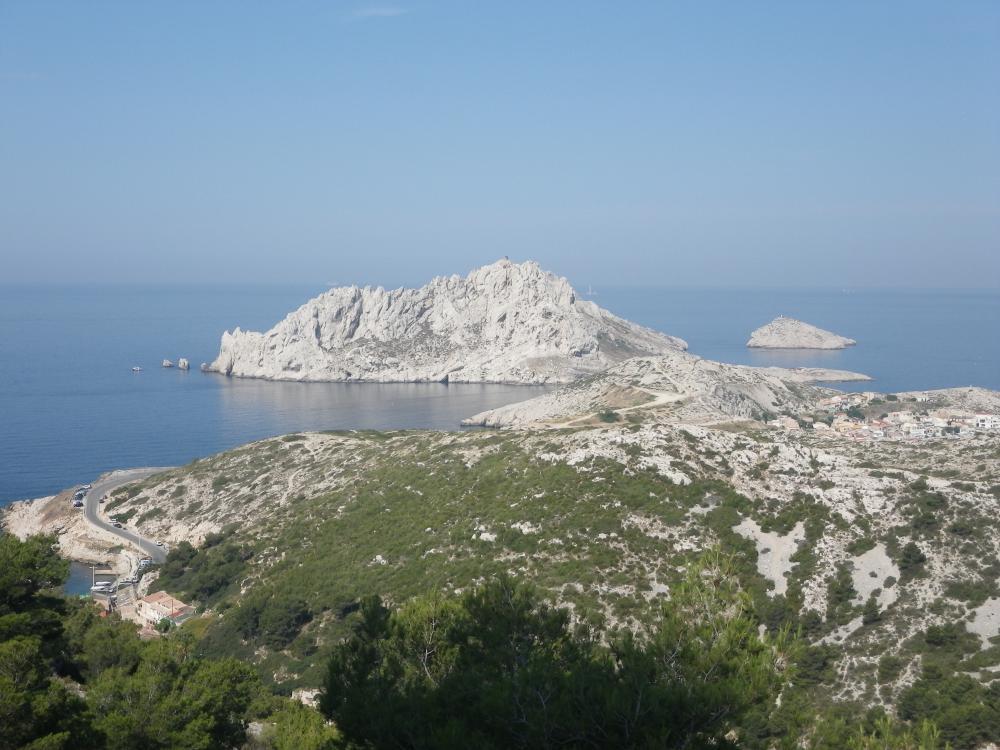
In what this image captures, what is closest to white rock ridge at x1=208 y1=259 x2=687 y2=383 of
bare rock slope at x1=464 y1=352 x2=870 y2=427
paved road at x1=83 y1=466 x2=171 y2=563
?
bare rock slope at x1=464 y1=352 x2=870 y2=427

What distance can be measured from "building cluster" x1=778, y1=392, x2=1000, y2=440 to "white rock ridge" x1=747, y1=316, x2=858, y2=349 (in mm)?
93236

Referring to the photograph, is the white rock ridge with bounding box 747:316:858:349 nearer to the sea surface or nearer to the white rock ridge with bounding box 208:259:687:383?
the sea surface

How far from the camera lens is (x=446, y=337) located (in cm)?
15475

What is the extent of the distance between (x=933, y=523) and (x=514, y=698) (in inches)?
993

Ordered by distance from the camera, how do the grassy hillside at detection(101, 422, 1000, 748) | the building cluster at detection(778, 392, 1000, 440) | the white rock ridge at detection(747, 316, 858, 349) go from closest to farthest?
the grassy hillside at detection(101, 422, 1000, 748) < the building cluster at detection(778, 392, 1000, 440) < the white rock ridge at detection(747, 316, 858, 349)

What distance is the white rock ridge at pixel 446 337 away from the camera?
144 metres

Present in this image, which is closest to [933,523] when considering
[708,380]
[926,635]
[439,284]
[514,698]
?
[926,635]

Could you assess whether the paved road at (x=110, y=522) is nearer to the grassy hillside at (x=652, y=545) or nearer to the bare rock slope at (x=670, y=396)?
the grassy hillside at (x=652, y=545)

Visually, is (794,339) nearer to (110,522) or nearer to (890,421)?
(890,421)

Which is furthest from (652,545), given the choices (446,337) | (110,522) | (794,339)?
(794,339)

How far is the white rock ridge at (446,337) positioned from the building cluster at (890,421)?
54.6m

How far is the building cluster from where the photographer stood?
238 ft

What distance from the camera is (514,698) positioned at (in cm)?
1191

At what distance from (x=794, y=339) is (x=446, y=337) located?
271 feet
